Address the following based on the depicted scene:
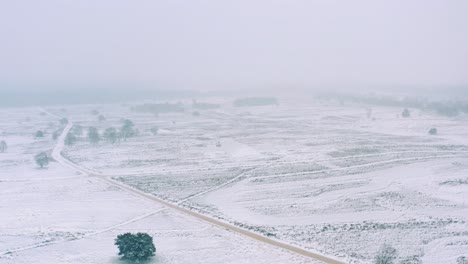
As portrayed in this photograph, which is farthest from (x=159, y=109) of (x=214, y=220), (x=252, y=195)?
(x=214, y=220)

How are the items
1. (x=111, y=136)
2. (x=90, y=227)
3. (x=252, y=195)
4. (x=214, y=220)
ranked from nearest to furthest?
(x=90, y=227), (x=214, y=220), (x=252, y=195), (x=111, y=136)

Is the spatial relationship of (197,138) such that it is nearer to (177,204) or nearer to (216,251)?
(177,204)

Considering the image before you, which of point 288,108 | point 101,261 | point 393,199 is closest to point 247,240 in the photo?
point 101,261

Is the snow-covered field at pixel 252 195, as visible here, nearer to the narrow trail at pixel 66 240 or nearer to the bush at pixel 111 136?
the narrow trail at pixel 66 240

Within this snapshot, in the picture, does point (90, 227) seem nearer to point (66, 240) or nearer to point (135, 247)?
point (66, 240)

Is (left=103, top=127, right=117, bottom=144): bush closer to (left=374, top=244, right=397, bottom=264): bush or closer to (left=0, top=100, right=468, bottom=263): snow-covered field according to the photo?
(left=0, top=100, right=468, bottom=263): snow-covered field

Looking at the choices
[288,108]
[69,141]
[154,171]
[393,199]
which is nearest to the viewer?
[393,199]
